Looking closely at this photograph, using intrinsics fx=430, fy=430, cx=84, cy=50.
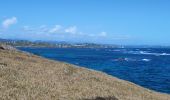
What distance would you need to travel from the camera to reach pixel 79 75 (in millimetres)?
39969

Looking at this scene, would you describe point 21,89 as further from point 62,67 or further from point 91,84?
point 62,67

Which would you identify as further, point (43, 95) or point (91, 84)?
point (91, 84)

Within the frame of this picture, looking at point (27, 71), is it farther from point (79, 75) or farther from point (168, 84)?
point (168, 84)

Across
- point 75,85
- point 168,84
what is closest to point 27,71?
point 75,85

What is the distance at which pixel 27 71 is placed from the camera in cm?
3547

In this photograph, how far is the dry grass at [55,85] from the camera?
26766mm

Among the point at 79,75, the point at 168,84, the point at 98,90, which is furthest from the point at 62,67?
the point at 168,84

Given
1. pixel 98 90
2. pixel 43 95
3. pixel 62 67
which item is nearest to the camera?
pixel 43 95

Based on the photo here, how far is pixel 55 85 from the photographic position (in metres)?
31.2

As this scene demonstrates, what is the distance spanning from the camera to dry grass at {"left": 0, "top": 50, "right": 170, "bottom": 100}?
26766 millimetres

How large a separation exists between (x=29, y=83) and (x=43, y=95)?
3.22 m

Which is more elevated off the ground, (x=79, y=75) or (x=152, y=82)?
(x=79, y=75)

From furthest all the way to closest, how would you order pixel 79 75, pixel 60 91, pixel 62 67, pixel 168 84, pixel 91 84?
1. pixel 168 84
2. pixel 62 67
3. pixel 79 75
4. pixel 91 84
5. pixel 60 91

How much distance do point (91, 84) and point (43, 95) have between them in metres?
9.23
